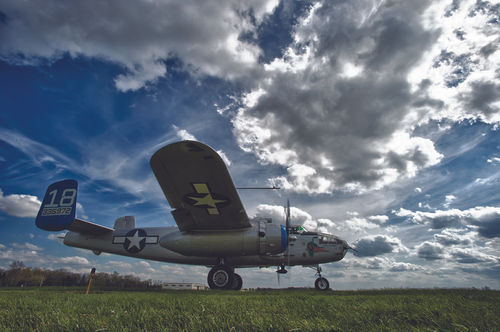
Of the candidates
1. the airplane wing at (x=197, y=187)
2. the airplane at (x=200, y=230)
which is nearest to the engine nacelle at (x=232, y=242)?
the airplane at (x=200, y=230)

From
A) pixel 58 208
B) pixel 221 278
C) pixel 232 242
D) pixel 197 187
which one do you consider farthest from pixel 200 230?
pixel 58 208

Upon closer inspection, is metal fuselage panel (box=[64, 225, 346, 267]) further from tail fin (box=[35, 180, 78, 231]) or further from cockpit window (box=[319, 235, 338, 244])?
tail fin (box=[35, 180, 78, 231])

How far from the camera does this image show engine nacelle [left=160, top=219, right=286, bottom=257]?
957 cm

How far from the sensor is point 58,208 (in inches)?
395

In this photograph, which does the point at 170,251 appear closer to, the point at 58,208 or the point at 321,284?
the point at 58,208

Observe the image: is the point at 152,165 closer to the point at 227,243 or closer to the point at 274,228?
the point at 227,243

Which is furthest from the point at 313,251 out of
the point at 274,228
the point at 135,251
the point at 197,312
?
the point at 197,312

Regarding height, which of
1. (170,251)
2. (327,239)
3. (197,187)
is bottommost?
(170,251)

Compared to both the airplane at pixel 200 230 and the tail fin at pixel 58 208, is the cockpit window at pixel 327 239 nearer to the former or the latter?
the airplane at pixel 200 230

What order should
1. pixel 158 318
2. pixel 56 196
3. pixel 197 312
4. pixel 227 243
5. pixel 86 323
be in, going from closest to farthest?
1. pixel 86 323
2. pixel 158 318
3. pixel 197 312
4. pixel 227 243
5. pixel 56 196

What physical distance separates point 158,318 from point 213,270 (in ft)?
26.7

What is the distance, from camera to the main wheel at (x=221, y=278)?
9.88m

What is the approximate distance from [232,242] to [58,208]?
714cm

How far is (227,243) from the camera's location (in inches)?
376
